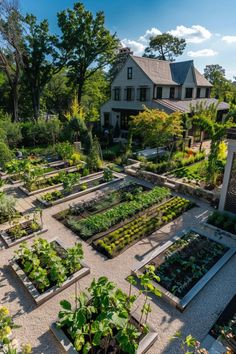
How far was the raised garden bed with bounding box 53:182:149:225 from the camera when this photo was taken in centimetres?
782

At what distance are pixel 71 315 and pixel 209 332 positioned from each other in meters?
2.55

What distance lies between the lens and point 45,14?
21.6 m

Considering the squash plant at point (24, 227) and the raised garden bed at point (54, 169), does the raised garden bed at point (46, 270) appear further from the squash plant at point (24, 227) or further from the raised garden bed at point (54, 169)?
the raised garden bed at point (54, 169)

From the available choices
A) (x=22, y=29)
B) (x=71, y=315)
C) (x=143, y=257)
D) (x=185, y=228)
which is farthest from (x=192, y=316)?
(x=22, y=29)

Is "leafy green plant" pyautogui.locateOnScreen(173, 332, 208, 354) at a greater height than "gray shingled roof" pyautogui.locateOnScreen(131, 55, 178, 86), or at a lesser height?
lesser

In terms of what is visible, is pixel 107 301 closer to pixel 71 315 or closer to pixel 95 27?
pixel 71 315

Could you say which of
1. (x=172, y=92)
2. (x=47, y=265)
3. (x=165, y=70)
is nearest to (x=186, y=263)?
(x=47, y=265)

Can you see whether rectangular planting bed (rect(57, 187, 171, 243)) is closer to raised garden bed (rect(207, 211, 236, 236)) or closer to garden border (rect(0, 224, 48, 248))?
garden border (rect(0, 224, 48, 248))

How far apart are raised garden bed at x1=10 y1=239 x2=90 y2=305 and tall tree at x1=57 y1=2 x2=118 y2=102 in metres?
24.3

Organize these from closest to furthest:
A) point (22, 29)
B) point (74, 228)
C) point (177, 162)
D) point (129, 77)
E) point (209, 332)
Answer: point (209, 332) → point (74, 228) → point (177, 162) → point (22, 29) → point (129, 77)

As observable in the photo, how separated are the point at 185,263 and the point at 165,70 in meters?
21.3

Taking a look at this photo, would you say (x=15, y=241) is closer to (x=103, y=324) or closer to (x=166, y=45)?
(x=103, y=324)

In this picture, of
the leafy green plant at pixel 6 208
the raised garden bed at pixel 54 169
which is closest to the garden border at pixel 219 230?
the leafy green plant at pixel 6 208

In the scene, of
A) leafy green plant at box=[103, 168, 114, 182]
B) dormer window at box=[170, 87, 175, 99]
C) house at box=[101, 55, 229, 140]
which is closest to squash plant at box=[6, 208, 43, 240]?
leafy green plant at box=[103, 168, 114, 182]
